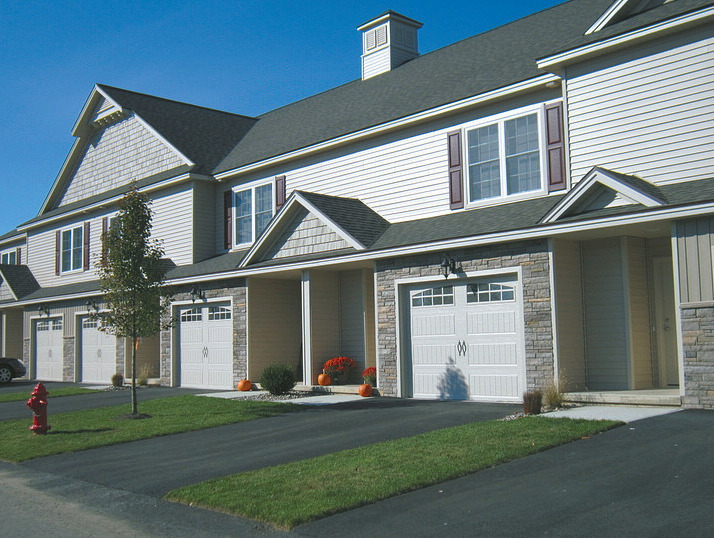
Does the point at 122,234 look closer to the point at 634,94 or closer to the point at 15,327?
the point at 634,94

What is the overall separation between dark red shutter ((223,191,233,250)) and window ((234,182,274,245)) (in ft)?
0.89

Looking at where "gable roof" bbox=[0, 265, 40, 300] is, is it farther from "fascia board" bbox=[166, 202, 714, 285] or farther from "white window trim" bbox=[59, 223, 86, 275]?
"fascia board" bbox=[166, 202, 714, 285]

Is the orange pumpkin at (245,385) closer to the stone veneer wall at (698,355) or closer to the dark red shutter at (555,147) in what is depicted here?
the dark red shutter at (555,147)

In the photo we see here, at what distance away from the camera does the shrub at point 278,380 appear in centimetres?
1762

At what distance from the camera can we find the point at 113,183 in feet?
92.0

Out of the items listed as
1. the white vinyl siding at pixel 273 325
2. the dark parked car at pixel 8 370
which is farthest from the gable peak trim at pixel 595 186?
the dark parked car at pixel 8 370

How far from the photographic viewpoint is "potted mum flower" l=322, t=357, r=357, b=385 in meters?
18.3

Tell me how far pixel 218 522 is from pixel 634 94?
10669mm

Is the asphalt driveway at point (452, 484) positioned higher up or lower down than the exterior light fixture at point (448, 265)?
lower down

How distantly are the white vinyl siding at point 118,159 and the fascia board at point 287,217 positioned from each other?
679 centimetres

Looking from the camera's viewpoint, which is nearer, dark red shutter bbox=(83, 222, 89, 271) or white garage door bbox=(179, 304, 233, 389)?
white garage door bbox=(179, 304, 233, 389)

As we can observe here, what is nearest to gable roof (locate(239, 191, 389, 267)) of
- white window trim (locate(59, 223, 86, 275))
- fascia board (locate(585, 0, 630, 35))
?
fascia board (locate(585, 0, 630, 35))

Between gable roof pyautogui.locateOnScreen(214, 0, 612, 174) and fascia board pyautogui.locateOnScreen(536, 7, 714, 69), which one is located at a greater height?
gable roof pyautogui.locateOnScreen(214, 0, 612, 174)

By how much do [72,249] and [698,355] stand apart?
2506cm
